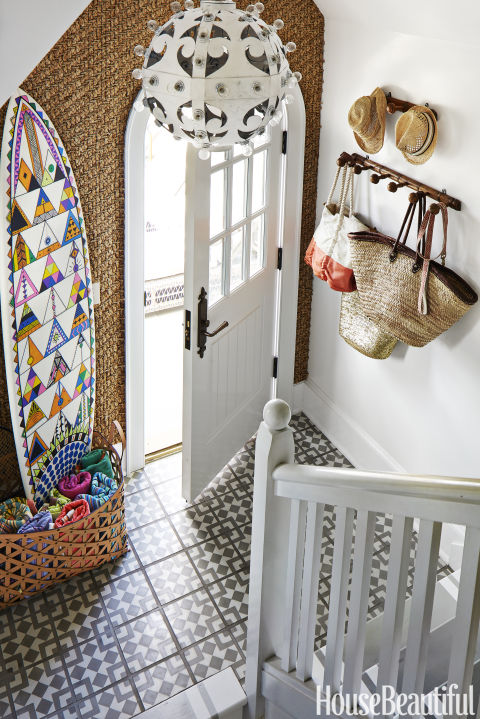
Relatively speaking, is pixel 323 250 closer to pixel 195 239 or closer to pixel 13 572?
pixel 195 239

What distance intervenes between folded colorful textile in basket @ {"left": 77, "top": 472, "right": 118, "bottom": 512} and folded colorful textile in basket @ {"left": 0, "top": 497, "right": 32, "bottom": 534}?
225mm

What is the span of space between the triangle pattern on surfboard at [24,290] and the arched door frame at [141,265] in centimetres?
54

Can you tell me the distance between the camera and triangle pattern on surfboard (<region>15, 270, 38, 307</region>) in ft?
9.34

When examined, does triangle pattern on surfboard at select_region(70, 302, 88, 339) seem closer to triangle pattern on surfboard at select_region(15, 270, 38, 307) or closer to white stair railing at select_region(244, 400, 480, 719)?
triangle pattern on surfboard at select_region(15, 270, 38, 307)

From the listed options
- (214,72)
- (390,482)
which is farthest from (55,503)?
(214,72)

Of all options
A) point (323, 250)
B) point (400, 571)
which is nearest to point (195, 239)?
point (323, 250)

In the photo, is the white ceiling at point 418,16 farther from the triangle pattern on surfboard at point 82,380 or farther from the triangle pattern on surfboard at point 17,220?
the triangle pattern on surfboard at point 82,380

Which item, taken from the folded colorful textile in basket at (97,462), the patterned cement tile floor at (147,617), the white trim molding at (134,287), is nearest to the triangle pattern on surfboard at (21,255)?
the white trim molding at (134,287)

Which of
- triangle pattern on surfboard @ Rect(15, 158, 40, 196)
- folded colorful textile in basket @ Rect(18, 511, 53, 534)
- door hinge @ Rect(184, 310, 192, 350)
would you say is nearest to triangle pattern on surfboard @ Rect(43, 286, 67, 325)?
triangle pattern on surfboard @ Rect(15, 158, 40, 196)

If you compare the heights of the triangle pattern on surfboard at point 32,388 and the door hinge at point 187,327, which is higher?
the door hinge at point 187,327

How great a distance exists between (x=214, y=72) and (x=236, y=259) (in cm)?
218

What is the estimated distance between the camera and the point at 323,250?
3.44 meters

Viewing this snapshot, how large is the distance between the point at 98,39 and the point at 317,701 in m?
2.44

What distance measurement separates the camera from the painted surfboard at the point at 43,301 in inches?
109
